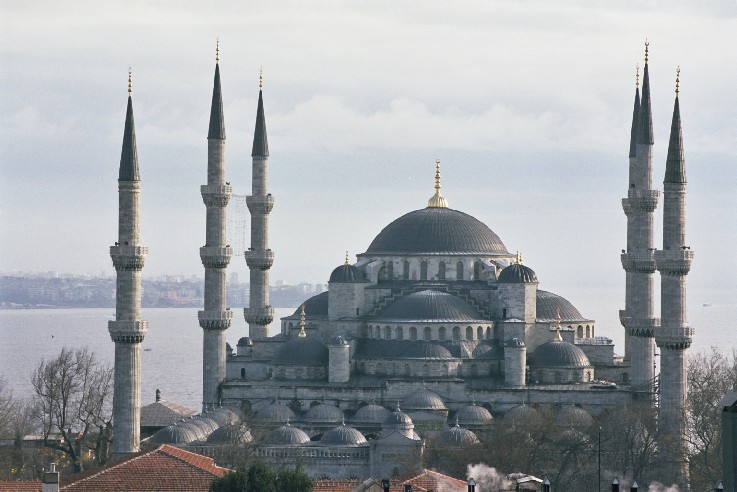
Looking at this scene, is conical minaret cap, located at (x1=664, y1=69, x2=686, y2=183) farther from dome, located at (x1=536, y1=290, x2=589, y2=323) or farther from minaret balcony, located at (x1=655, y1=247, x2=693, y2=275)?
dome, located at (x1=536, y1=290, x2=589, y2=323)

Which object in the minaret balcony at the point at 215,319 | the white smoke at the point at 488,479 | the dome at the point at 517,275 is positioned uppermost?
the dome at the point at 517,275

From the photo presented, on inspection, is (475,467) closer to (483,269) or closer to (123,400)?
(123,400)

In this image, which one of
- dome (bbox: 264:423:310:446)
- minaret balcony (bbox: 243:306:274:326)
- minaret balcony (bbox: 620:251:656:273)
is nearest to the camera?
dome (bbox: 264:423:310:446)

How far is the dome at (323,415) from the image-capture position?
5981cm

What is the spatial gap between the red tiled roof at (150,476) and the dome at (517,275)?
1960 centimetres

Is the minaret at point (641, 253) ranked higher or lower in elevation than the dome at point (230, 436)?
higher

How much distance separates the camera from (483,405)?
61.5 metres

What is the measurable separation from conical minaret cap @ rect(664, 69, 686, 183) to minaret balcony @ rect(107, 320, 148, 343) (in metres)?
14.8

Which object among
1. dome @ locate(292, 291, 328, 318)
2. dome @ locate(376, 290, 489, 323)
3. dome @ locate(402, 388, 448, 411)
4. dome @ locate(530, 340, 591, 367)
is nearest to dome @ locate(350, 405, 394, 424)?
dome @ locate(402, 388, 448, 411)

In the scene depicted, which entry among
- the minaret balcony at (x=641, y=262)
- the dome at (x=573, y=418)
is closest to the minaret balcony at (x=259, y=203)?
the minaret balcony at (x=641, y=262)

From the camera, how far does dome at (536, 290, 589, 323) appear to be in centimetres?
6650

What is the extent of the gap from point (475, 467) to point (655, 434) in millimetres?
6756

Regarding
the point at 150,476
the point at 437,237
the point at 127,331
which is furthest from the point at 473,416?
the point at 150,476

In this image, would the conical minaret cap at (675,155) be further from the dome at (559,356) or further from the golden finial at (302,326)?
the golden finial at (302,326)
